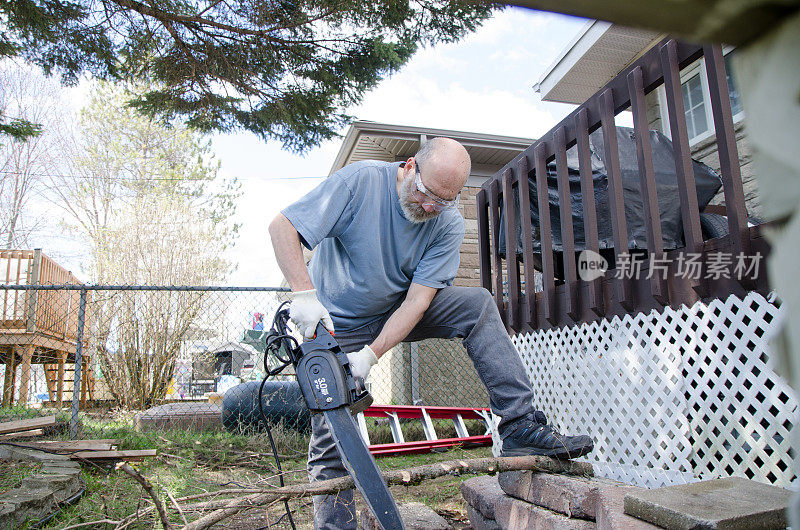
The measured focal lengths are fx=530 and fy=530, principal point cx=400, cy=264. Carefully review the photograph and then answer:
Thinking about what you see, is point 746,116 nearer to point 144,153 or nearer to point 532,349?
point 532,349

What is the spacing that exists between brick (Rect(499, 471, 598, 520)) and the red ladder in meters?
2.31

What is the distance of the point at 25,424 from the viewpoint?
4.64 metres

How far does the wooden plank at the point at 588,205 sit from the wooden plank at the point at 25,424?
479cm

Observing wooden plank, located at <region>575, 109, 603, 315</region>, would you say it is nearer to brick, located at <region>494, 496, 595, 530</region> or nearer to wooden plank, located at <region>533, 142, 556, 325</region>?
wooden plank, located at <region>533, 142, 556, 325</region>

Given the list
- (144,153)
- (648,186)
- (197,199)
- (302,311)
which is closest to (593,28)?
(648,186)

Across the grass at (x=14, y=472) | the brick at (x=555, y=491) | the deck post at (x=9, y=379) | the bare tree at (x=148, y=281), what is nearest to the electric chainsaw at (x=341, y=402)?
the brick at (x=555, y=491)

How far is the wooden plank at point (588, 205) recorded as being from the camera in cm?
329

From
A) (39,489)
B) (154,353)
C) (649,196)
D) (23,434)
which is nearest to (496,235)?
(649,196)

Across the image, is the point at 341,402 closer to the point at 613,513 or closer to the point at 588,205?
the point at 613,513

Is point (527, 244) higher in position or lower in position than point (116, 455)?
higher

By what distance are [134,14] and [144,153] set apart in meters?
11.9

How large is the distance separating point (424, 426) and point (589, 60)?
548cm

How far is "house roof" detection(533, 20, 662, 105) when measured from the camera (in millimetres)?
6820

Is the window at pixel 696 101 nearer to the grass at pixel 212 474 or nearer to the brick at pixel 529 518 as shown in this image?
the grass at pixel 212 474
